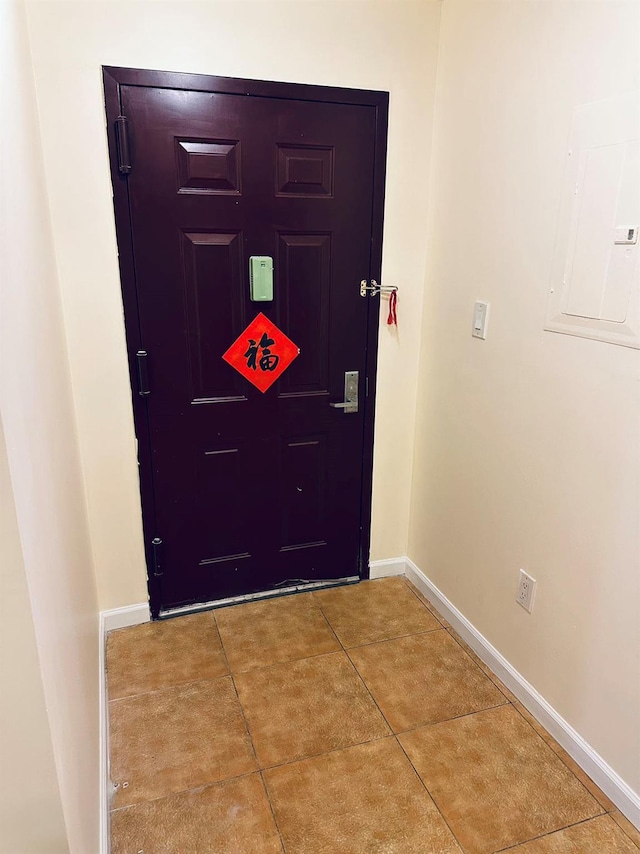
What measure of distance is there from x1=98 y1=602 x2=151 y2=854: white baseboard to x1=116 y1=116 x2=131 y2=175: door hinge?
1.66 meters

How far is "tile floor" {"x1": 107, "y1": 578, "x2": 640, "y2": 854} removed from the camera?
1.51 metres

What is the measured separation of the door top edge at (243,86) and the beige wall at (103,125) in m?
0.02

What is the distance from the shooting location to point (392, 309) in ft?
7.73

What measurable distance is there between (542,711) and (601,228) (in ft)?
4.93

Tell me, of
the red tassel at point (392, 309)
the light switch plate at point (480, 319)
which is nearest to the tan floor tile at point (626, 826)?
the light switch plate at point (480, 319)

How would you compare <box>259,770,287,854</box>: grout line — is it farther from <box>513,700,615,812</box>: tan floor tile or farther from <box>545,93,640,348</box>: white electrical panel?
<box>545,93,640,348</box>: white electrical panel

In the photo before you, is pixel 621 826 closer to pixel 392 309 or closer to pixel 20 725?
pixel 20 725

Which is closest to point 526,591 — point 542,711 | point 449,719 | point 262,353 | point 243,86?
point 542,711

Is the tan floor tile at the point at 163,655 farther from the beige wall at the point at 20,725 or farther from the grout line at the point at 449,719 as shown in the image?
the beige wall at the point at 20,725

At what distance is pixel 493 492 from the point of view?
204 centimetres

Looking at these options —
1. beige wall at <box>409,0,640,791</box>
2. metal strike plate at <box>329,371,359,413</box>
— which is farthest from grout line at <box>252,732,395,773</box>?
metal strike plate at <box>329,371,359,413</box>

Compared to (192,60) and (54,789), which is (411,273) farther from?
(54,789)

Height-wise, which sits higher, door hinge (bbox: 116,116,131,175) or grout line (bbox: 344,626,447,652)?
door hinge (bbox: 116,116,131,175)

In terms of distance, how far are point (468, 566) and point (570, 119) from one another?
61.3 inches
